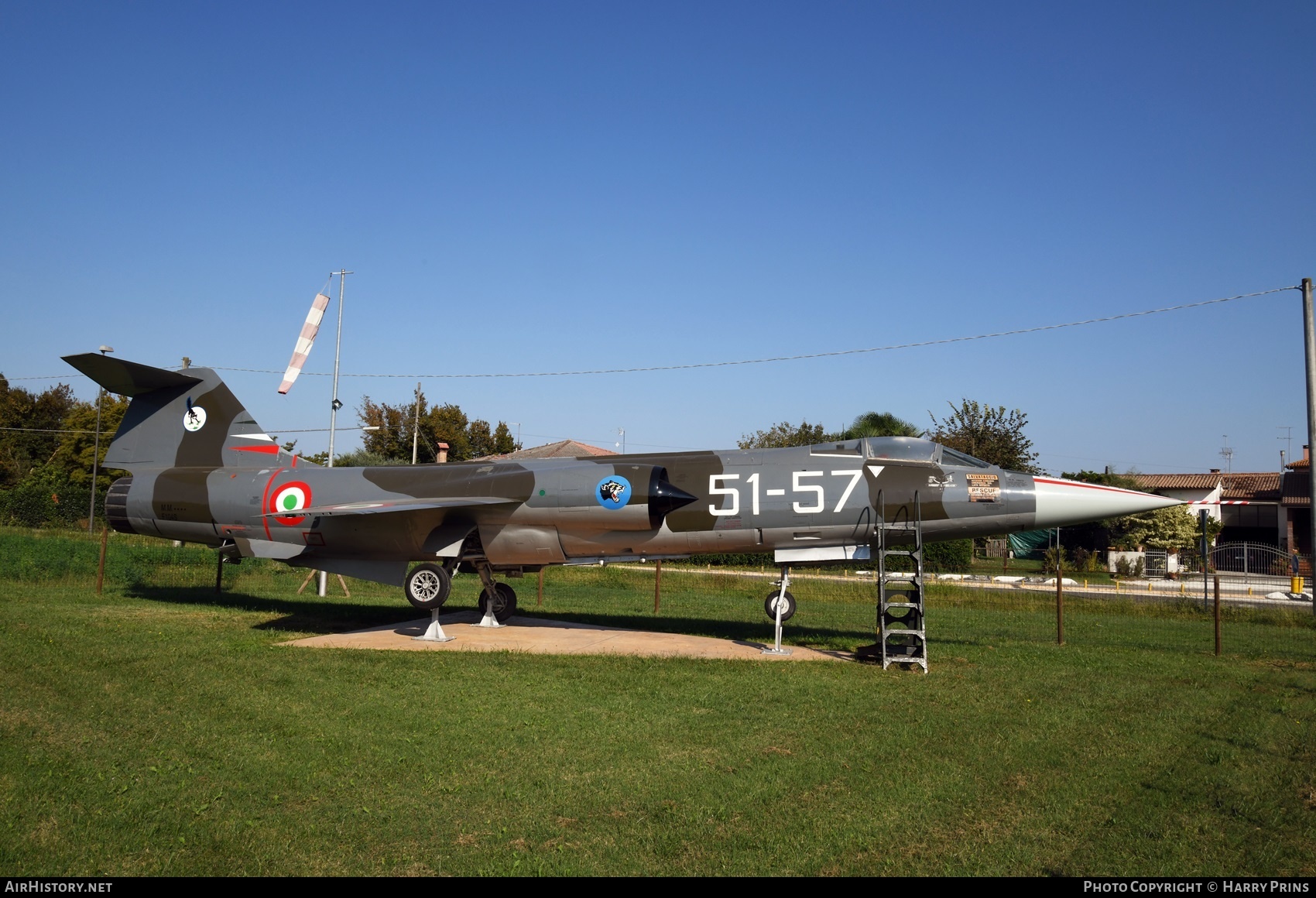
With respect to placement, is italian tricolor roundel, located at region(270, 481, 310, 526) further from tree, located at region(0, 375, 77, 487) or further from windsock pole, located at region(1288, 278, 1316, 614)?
tree, located at region(0, 375, 77, 487)

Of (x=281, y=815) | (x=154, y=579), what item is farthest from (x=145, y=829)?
(x=154, y=579)

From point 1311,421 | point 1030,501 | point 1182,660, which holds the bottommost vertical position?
point 1182,660

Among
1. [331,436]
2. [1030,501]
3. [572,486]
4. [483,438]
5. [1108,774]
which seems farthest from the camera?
[483,438]

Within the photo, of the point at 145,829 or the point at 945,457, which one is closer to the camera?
the point at 145,829

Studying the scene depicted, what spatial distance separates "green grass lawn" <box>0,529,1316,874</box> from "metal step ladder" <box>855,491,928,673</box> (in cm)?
60

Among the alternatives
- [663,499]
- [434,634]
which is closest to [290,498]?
[434,634]

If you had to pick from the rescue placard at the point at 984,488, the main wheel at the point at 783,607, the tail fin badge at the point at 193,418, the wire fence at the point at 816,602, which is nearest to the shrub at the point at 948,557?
the wire fence at the point at 816,602

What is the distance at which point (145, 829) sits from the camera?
18.7ft

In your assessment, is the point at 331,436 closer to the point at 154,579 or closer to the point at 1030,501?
the point at 154,579

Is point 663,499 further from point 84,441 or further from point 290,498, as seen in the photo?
point 84,441

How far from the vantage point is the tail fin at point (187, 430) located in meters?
17.4

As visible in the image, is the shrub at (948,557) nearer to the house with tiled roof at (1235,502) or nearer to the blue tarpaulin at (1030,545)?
the blue tarpaulin at (1030,545)

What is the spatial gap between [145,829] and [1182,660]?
14.4m

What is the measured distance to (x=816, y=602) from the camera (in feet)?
80.0
